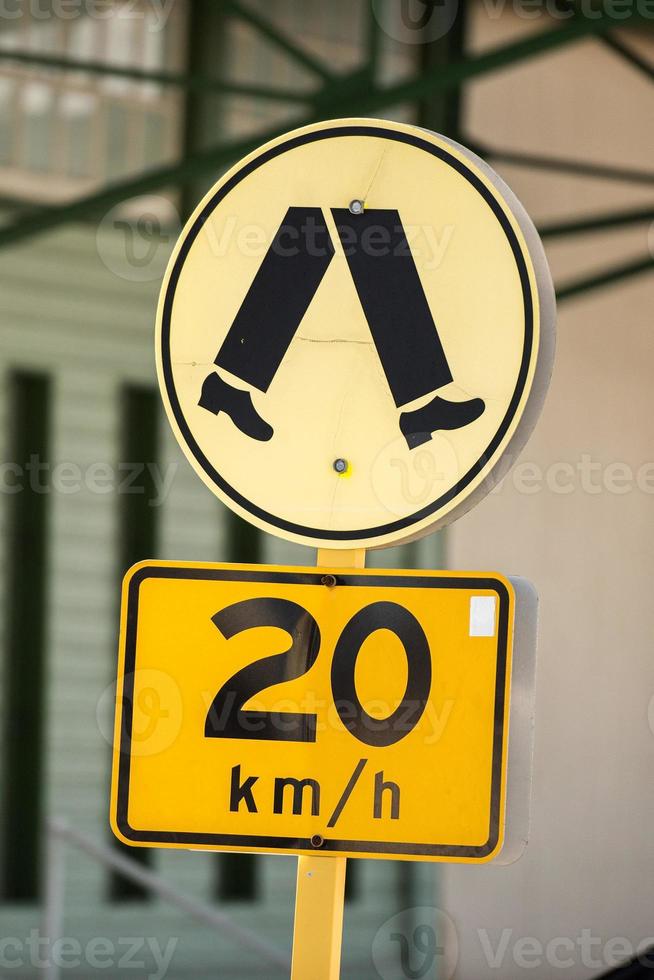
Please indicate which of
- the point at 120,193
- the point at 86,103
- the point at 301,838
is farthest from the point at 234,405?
the point at 86,103

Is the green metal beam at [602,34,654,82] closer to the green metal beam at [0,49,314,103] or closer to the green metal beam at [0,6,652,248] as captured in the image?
the green metal beam at [0,49,314,103]

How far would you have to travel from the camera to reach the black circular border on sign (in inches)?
73.8

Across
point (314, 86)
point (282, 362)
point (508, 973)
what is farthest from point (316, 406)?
point (508, 973)

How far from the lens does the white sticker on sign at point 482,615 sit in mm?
1880

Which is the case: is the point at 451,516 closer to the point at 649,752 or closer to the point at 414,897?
the point at 414,897

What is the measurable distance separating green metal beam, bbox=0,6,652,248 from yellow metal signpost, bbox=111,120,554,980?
8.50 feet

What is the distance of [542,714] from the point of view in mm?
7359

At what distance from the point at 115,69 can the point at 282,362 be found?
3910 millimetres

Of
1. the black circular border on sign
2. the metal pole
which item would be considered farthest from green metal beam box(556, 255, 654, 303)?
the metal pole

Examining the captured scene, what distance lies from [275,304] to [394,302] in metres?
0.16

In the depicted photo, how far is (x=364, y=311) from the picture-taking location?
1960 millimetres

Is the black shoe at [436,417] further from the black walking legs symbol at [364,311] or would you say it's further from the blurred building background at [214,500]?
the blurred building background at [214,500]

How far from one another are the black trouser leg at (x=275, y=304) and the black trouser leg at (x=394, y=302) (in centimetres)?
4

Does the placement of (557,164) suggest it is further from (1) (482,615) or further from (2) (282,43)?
(1) (482,615)
